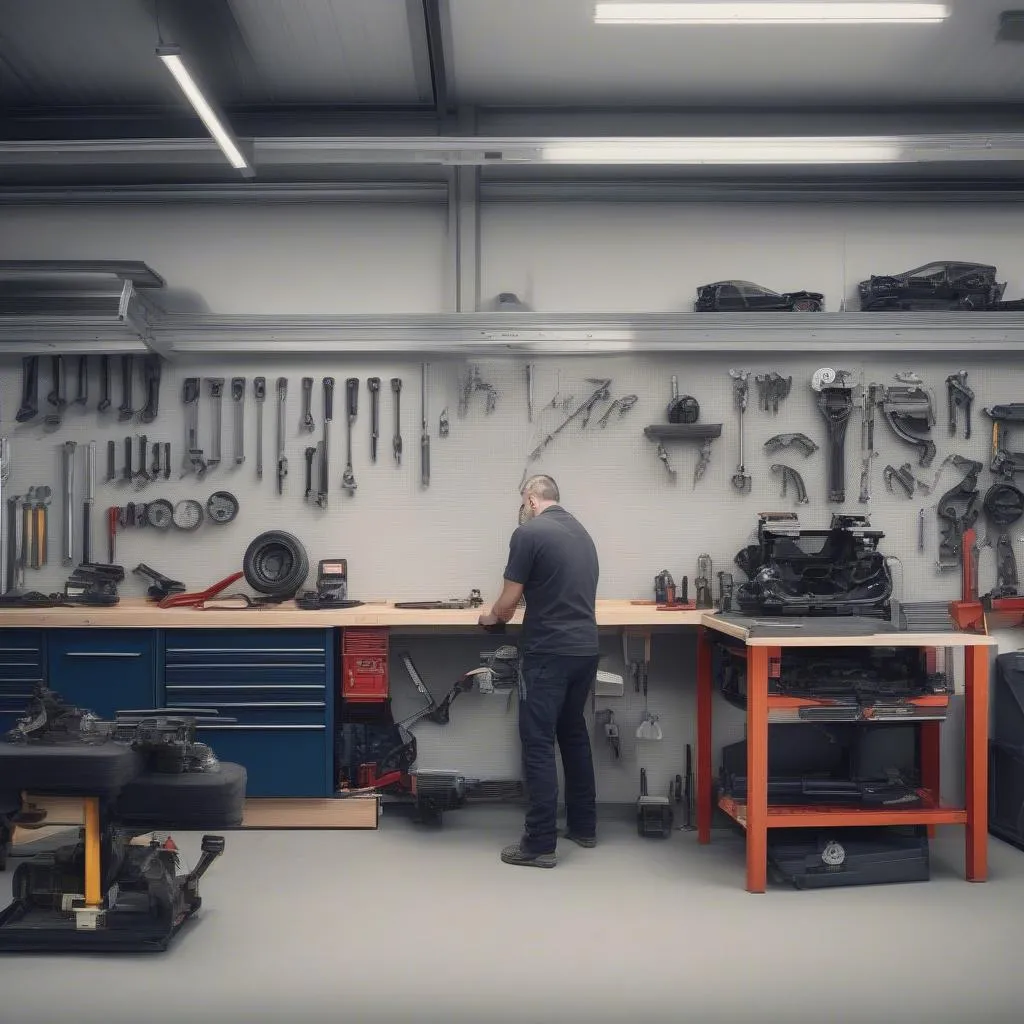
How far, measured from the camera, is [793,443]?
14.1 feet

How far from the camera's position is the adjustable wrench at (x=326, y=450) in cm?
432

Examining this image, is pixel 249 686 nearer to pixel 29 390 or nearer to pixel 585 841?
pixel 585 841

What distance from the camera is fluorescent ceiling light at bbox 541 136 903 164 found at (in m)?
3.50

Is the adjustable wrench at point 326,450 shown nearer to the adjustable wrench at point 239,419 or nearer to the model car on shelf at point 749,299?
the adjustable wrench at point 239,419

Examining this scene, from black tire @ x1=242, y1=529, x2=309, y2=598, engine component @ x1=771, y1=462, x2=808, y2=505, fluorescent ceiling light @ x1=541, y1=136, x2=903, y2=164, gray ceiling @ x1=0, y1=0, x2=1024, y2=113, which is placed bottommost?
black tire @ x1=242, y1=529, x2=309, y2=598

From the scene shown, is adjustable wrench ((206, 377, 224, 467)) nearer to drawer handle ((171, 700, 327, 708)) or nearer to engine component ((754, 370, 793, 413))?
drawer handle ((171, 700, 327, 708))

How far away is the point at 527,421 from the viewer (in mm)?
4324

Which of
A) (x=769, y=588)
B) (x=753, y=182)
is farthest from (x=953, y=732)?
(x=753, y=182)

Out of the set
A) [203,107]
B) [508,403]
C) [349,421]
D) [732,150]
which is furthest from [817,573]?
[203,107]

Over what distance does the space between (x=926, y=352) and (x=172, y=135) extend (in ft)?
12.8

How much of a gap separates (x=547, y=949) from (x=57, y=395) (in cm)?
349

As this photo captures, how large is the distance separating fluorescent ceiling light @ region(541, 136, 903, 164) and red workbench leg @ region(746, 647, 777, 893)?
1976 millimetres

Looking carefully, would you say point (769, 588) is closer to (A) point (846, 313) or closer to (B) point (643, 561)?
(B) point (643, 561)

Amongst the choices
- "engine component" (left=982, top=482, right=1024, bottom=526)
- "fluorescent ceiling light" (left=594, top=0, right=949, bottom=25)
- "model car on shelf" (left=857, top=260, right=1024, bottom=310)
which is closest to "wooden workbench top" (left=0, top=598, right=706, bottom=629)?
"engine component" (left=982, top=482, right=1024, bottom=526)
